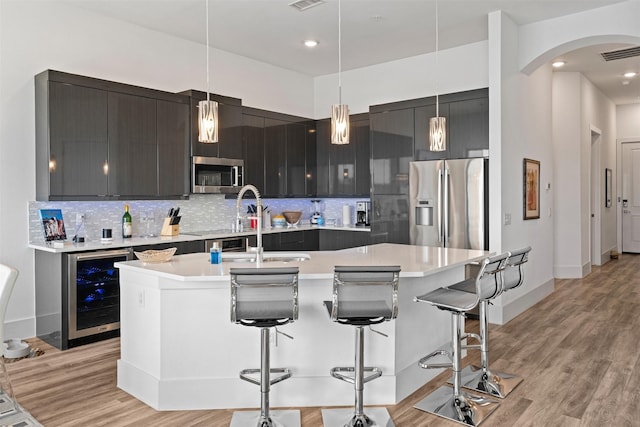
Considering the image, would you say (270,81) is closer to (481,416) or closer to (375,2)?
(375,2)

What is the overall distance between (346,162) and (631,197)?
706 centimetres

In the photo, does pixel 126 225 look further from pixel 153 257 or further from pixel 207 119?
pixel 207 119

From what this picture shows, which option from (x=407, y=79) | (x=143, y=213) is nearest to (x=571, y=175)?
(x=407, y=79)

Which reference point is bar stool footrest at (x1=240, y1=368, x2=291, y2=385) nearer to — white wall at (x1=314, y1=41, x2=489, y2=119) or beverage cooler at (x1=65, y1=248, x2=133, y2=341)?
beverage cooler at (x1=65, y1=248, x2=133, y2=341)

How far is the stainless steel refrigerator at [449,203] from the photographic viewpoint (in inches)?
203

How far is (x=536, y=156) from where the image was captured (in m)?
5.93

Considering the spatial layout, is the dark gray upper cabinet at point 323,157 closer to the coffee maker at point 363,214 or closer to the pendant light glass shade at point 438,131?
the coffee maker at point 363,214

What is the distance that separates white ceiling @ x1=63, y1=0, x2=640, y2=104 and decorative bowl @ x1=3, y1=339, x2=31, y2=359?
3244 millimetres

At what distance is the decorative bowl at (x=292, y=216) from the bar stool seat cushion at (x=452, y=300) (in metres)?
3.84

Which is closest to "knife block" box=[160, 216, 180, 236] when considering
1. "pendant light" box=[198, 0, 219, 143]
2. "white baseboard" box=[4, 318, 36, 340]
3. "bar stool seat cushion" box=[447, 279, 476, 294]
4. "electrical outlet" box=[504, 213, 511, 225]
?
"white baseboard" box=[4, 318, 36, 340]

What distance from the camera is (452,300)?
3.07 m

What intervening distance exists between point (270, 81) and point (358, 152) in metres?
1.64

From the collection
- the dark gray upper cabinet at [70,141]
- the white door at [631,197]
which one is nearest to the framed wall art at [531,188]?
the dark gray upper cabinet at [70,141]

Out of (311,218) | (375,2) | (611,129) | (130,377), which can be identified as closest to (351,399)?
(130,377)
